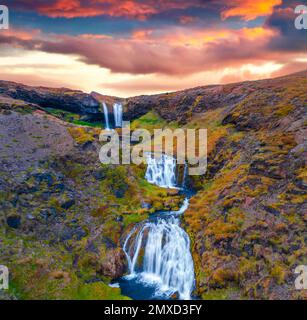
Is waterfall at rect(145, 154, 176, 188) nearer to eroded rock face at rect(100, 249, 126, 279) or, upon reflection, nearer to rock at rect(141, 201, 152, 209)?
rock at rect(141, 201, 152, 209)

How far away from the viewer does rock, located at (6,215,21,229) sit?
42.8 m

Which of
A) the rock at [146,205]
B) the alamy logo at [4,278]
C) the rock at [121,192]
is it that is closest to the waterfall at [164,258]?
the rock at [146,205]

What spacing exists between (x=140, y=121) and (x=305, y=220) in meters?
72.2

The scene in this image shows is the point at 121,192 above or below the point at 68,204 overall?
above

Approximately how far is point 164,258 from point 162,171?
83.0ft

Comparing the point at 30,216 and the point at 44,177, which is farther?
the point at 44,177

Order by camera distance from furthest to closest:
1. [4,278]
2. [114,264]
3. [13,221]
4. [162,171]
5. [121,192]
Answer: [162,171]
[121,192]
[13,221]
[114,264]
[4,278]

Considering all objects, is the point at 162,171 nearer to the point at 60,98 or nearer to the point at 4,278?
the point at 4,278

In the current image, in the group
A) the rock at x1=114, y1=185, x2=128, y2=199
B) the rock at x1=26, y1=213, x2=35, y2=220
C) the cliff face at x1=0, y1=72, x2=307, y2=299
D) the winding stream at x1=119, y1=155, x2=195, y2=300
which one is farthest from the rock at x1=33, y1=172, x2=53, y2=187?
the winding stream at x1=119, y1=155, x2=195, y2=300

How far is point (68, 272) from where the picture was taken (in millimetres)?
39438

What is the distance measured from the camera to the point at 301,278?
33.0 meters

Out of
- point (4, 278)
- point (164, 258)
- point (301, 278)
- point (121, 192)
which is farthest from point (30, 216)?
point (301, 278)

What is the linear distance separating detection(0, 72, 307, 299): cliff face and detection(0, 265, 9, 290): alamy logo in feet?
3.38

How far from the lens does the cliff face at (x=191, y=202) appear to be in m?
37.1
